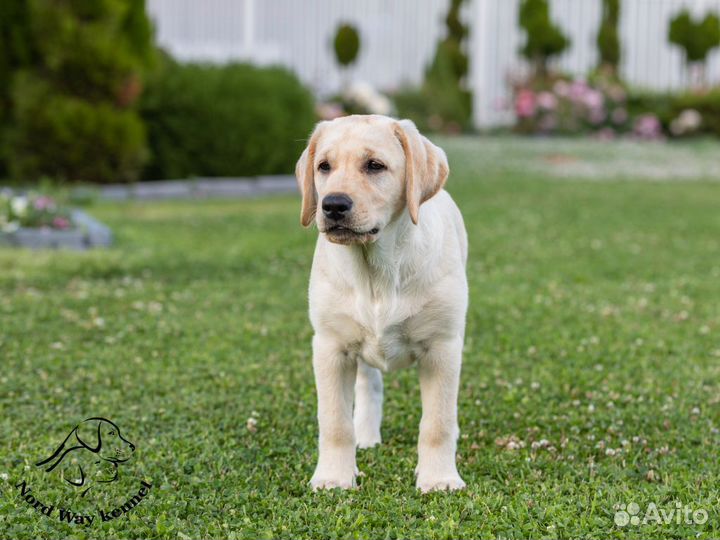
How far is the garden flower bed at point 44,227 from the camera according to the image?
8.35m

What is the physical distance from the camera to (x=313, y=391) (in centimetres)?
453

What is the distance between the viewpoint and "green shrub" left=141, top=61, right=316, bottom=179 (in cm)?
1355

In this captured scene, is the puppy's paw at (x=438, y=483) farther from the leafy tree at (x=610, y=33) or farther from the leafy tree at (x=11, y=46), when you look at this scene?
the leafy tree at (x=610, y=33)

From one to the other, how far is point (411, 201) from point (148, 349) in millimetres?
2597

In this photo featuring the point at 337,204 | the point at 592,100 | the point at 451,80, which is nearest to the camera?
the point at 337,204

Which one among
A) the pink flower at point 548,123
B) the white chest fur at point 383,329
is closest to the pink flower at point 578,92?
the pink flower at point 548,123

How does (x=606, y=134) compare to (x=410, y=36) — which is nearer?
(x=606, y=134)

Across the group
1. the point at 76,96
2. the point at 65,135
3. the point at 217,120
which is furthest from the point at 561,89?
the point at 65,135

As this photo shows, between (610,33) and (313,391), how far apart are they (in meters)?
24.7

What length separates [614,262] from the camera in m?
8.03

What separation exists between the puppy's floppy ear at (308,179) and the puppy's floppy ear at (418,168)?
0.31m

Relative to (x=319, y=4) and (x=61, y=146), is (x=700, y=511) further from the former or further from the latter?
(x=319, y=4)

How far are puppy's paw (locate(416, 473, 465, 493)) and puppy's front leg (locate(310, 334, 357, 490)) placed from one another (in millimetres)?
260

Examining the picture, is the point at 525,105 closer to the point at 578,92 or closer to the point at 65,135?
the point at 578,92
